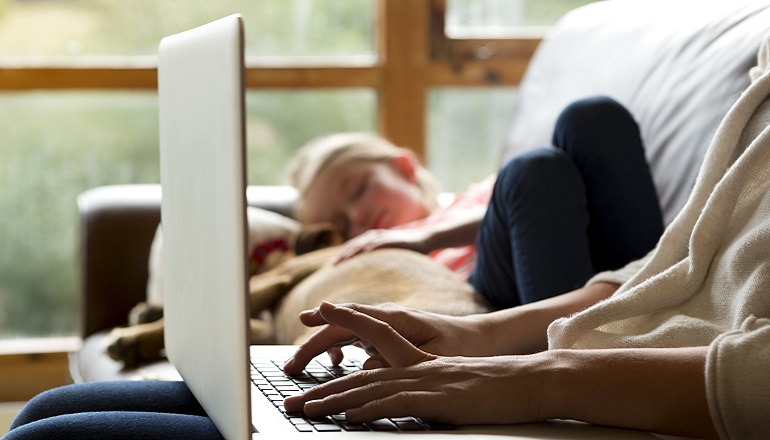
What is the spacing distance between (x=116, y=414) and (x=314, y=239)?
1.22 metres

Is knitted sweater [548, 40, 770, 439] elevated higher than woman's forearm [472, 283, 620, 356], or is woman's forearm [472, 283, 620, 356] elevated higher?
knitted sweater [548, 40, 770, 439]

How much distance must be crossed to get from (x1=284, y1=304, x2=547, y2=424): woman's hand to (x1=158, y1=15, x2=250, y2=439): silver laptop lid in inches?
4.0

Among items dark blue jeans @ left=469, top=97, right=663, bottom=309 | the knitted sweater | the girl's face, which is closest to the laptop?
the knitted sweater

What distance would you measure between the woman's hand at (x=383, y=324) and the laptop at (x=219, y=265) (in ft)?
0.11

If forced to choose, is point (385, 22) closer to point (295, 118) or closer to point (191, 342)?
point (295, 118)

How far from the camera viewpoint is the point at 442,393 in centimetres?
84

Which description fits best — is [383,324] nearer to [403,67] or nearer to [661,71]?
[661,71]

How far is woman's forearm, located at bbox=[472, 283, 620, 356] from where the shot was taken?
1.16 meters

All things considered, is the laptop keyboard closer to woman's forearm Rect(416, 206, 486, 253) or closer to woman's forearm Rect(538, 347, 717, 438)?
woman's forearm Rect(538, 347, 717, 438)

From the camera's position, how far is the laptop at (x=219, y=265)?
2.35ft

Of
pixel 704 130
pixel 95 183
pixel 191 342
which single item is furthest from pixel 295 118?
pixel 191 342

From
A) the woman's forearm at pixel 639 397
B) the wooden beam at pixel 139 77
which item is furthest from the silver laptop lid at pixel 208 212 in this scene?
the wooden beam at pixel 139 77

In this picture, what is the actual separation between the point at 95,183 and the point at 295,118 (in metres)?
0.60

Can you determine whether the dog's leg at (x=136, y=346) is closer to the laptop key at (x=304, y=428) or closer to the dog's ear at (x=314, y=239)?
the dog's ear at (x=314, y=239)
